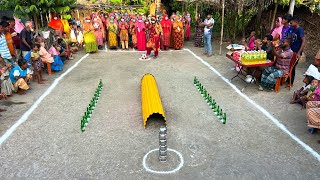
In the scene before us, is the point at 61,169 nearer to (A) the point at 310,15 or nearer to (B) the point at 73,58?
(B) the point at 73,58

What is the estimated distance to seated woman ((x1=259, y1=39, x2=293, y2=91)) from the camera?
7.59 m

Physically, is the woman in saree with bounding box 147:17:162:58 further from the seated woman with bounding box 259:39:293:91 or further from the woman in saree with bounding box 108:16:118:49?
the seated woman with bounding box 259:39:293:91

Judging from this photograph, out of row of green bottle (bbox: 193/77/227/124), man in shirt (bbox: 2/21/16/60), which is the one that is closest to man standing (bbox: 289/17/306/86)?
row of green bottle (bbox: 193/77/227/124)

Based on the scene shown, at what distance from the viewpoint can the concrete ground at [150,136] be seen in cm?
468

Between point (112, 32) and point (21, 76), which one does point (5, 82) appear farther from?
point (112, 32)

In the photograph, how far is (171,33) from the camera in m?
13.5

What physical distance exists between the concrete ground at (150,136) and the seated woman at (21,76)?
320 millimetres

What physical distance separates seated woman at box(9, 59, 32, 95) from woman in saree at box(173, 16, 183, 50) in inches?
276

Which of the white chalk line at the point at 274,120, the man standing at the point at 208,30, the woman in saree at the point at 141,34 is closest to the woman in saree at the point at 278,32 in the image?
the white chalk line at the point at 274,120

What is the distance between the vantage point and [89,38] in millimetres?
12734

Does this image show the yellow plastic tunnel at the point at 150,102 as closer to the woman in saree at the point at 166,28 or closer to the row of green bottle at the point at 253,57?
the row of green bottle at the point at 253,57

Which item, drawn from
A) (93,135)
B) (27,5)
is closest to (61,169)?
(93,135)

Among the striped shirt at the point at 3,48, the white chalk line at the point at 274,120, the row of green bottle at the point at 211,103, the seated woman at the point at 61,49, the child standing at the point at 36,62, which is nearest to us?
the white chalk line at the point at 274,120

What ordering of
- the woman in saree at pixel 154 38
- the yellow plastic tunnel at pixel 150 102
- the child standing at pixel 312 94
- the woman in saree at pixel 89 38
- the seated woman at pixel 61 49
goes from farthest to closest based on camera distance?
1. the woman in saree at pixel 89 38
2. the woman in saree at pixel 154 38
3. the seated woman at pixel 61 49
4. the child standing at pixel 312 94
5. the yellow plastic tunnel at pixel 150 102
